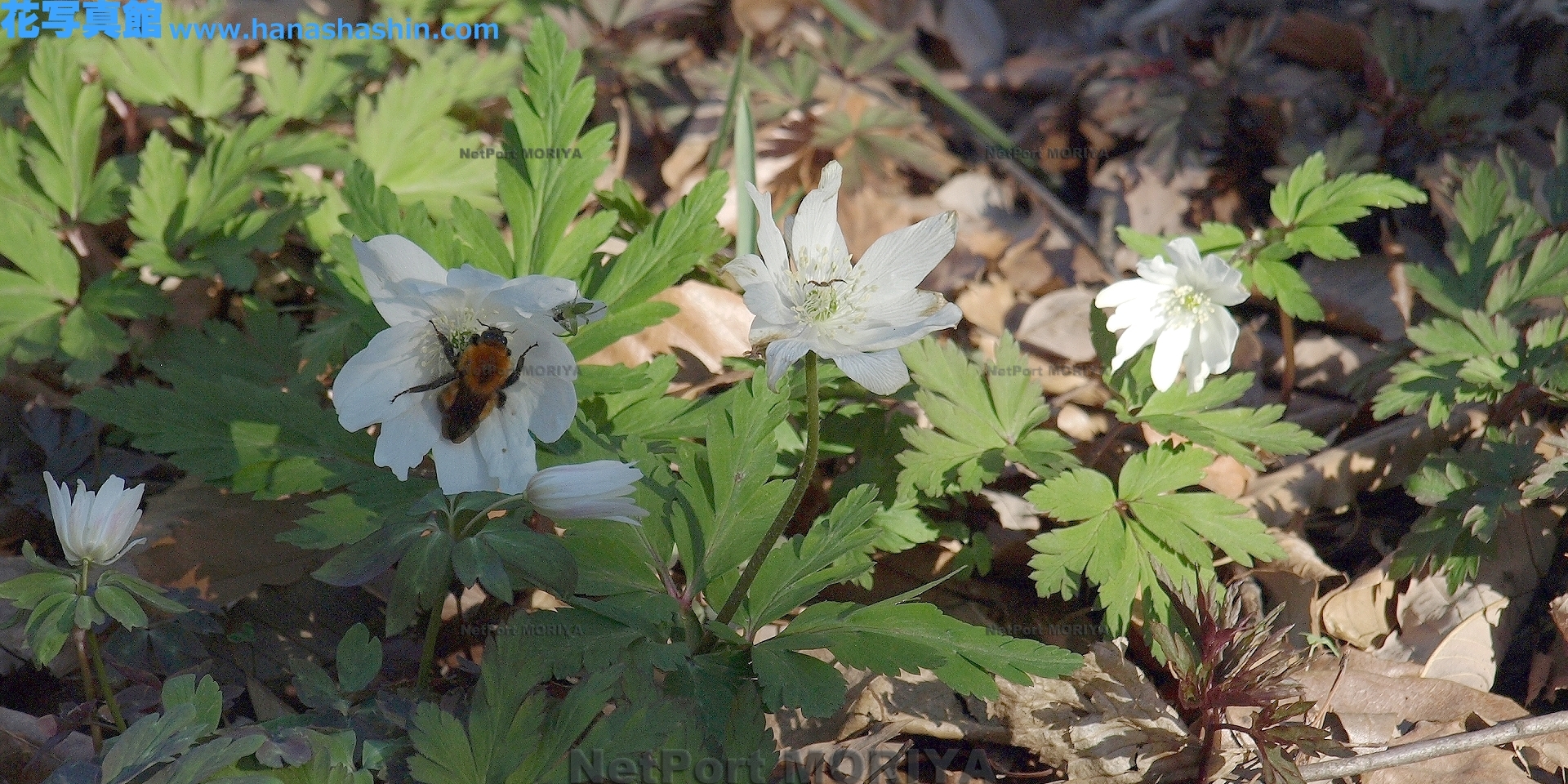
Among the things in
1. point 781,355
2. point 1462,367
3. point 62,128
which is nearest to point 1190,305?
point 1462,367

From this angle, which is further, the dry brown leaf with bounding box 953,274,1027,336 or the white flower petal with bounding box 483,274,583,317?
Result: the dry brown leaf with bounding box 953,274,1027,336

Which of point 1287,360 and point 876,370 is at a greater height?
point 876,370

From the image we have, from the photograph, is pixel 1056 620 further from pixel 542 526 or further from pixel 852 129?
pixel 852 129

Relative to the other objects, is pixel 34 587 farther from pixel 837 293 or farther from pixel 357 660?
pixel 837 293

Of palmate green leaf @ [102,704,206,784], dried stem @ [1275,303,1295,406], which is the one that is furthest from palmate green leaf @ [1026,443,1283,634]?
palmate green leaf @ [102,704,206,784]

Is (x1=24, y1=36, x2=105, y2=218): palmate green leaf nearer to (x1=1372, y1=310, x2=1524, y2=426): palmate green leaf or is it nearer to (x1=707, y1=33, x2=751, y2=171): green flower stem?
(x1=707, y1=33, x2=751, y2=171): green flower stem

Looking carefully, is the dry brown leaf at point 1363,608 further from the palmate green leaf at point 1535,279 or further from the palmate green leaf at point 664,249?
the palmate green leaf at point 664,249

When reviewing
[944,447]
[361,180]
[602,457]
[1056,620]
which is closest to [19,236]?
[361,180]
